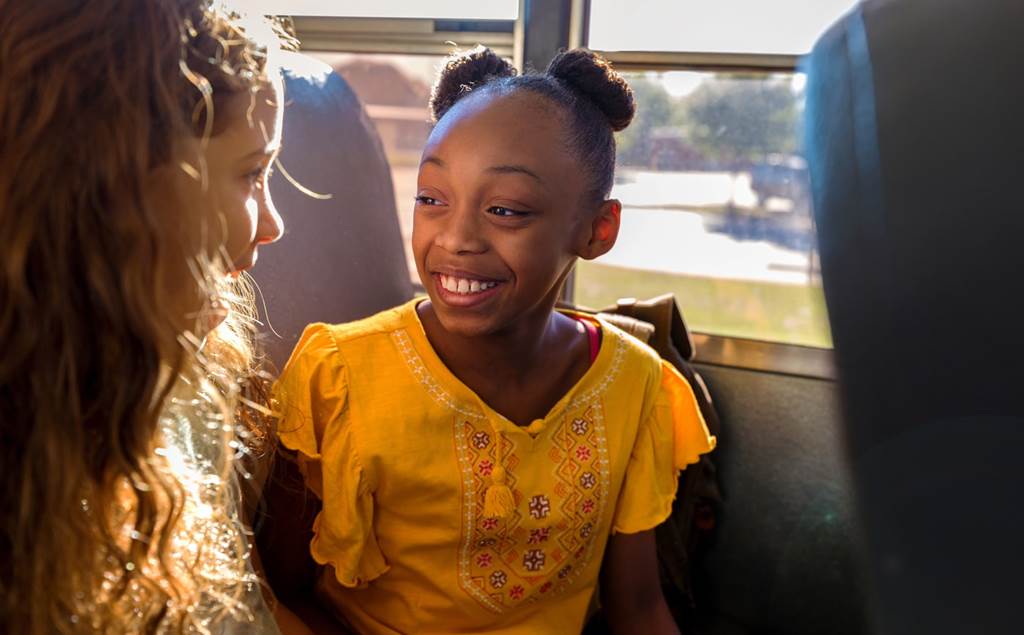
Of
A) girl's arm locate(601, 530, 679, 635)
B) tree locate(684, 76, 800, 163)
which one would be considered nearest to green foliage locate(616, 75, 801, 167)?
tree locate(684, 76, 800, 163)

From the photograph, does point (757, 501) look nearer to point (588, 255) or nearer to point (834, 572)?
point (834, 572)

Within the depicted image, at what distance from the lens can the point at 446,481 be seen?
4.05 ft

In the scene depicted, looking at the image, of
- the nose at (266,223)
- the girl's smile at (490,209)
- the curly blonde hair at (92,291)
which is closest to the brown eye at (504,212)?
the girl's smile at (490,209)

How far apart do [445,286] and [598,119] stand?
1.06ft

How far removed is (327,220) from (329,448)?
0.48 m

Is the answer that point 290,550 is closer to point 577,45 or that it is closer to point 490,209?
point 490,209

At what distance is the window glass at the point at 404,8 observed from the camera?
185 centimetres

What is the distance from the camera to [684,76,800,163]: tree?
6.09 feet

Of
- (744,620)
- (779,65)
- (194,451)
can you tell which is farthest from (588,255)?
(744,620)

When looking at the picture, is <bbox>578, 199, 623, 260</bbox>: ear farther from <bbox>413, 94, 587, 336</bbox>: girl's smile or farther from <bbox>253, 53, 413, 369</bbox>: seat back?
<bbox>253, 53, 413, 369</bbox>: seat back

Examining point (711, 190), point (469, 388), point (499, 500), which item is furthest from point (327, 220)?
point (711, 190)

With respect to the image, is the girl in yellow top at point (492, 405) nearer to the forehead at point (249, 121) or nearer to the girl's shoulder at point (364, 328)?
the girl's shoulder at point (364, 328)

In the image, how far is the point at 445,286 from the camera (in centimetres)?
119

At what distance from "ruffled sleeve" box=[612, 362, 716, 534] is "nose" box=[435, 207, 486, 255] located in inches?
16.7
